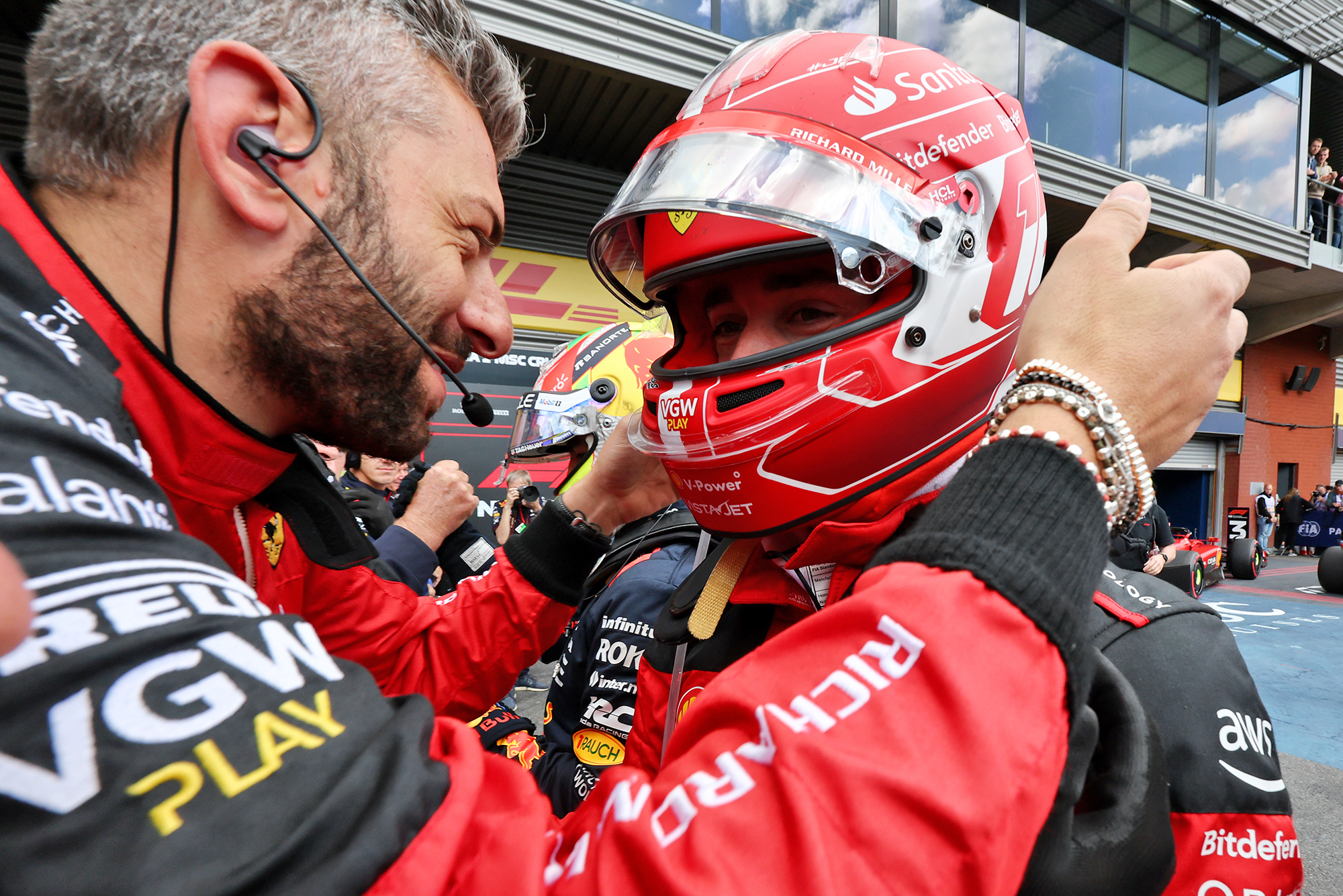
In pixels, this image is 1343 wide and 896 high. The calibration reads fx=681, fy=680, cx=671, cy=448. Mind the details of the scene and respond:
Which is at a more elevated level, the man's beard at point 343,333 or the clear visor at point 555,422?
the man's beard at point 343,333

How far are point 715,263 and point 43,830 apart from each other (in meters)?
1.01

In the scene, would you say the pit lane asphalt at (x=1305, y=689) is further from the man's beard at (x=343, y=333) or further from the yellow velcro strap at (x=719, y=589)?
the man's beard at (x=343, y=333)

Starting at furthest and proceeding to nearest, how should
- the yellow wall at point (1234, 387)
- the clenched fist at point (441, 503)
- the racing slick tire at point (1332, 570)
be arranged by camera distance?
the yellow wall at point (1234, 387)
the racing slick tire at point (1332, 570)
the clenched fist at point (441, 503)

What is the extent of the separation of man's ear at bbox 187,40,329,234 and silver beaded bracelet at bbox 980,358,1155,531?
1019 millimetres

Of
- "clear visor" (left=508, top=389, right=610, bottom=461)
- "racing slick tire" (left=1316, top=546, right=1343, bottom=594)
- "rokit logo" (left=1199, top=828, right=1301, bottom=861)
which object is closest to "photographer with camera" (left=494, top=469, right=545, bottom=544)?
"clear visor" (left=508, top=389, right=610, bottom=461)

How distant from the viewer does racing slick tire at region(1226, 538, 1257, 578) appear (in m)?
11.7

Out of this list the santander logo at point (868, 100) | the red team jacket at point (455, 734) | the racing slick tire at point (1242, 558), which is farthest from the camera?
the racing slick tire at point (1242, 558)

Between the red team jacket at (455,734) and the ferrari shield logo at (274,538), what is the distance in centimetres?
94

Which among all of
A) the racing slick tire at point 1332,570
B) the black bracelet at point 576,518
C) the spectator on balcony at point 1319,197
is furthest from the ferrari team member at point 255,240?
the spectator on balcony at point 1319,197

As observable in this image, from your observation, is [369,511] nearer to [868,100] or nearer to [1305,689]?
[868,100]

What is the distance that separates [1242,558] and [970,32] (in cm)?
983

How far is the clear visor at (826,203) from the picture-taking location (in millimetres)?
1092

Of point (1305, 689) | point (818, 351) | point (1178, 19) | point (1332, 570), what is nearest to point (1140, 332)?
point (818, 351)

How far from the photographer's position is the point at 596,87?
7438 millimetres
